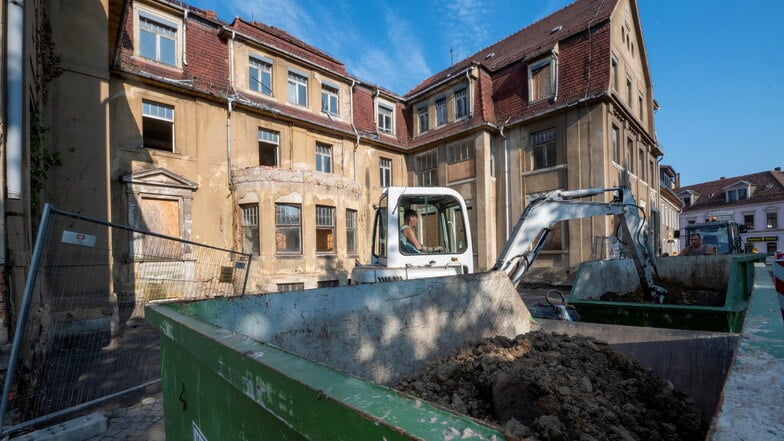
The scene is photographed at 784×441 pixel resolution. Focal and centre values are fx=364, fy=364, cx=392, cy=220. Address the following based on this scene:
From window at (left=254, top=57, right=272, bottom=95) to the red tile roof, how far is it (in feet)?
168

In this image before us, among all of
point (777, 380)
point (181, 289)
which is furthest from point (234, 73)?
point (777, 380)

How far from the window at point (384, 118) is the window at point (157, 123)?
9432mm

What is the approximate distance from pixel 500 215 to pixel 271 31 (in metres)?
12.4

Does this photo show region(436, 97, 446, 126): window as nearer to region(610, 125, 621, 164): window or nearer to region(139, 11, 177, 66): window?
region(610, 125, 621, 164): window

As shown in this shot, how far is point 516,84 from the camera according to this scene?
16.2 m

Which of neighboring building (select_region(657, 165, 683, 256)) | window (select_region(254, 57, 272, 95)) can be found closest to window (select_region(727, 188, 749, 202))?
neighboring building (select_region(657, 165, 683, 256))

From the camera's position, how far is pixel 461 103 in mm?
17188

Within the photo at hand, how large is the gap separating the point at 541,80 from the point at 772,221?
41.8 metres

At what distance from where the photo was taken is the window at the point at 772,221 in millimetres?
38131

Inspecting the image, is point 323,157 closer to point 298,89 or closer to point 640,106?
point 298,89

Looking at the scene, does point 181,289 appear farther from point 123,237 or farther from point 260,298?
point 260,298

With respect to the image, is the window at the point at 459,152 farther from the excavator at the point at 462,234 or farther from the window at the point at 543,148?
the excavator at the point at 462,234

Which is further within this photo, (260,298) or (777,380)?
(260,298)

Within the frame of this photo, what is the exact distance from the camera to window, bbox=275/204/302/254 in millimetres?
13195
